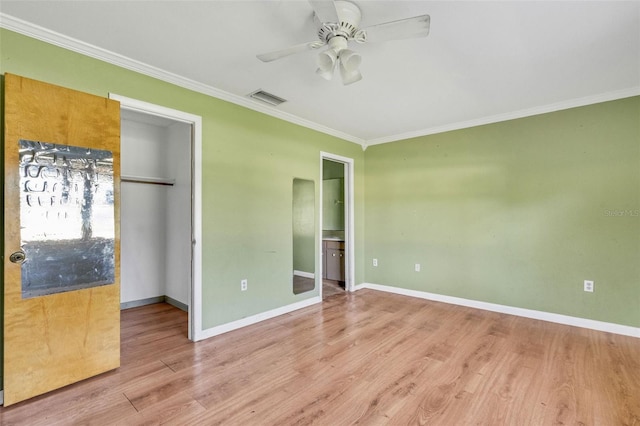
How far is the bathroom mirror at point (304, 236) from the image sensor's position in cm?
409

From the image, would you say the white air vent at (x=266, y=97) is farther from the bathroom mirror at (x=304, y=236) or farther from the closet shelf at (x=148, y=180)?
the closet shelf at (x=148, y=180)

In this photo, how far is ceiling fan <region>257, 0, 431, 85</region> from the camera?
163cm

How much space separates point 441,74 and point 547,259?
2.54 metres

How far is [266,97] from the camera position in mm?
3238

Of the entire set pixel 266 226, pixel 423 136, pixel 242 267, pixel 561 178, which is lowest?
pixel 242 267

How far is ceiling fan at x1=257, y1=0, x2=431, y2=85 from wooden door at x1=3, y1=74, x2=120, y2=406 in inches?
56.9

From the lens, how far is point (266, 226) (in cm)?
357

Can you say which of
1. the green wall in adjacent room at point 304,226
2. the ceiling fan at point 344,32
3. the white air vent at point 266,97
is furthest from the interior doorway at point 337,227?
the ceiling fan at point 344,32

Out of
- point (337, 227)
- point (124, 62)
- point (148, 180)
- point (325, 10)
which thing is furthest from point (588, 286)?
point (148, 180)

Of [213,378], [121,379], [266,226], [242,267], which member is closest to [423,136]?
[266,226]

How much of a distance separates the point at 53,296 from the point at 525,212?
15.4 ft

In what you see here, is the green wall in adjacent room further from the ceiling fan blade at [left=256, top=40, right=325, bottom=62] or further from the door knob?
the door knob

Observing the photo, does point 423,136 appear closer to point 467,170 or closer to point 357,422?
point 467,170

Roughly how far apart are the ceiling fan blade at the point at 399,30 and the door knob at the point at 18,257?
8.55 ft
